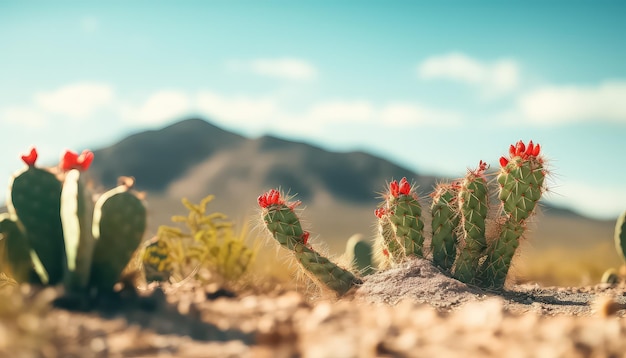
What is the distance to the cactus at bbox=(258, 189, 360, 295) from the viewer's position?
231 inches

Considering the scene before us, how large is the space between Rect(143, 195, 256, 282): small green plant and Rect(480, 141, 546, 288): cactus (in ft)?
7.00

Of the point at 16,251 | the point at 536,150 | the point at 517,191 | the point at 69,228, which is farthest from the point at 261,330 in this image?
the point at 536,150

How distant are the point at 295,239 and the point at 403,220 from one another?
905mm

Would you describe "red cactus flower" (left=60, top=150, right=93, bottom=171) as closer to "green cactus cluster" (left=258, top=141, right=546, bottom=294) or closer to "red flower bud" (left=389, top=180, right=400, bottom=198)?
"green cactus cluster" (left=258, top=141, right=546, bottom=294)

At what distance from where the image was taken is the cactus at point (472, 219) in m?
6.05

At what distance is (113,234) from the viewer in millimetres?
3984

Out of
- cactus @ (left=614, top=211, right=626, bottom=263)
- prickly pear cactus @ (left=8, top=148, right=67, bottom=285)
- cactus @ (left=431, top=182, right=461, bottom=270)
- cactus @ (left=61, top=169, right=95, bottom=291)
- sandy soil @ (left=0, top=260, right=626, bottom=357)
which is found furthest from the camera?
cactus @ (left=614, top=211, right=626, bottom=263)

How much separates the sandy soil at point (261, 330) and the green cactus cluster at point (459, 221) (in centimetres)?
189

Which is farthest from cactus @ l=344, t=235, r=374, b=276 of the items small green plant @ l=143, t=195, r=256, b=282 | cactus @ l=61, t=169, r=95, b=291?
cactus @ l=61, t=169, r=95, b=291

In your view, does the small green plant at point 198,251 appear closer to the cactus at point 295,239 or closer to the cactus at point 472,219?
the cactus at point 295,239

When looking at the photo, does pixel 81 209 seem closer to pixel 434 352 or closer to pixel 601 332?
pixel 434 352

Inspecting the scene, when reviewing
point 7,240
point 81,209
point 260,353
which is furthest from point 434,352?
point 7,240

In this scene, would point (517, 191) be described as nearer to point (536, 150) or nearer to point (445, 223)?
point (536, 150)

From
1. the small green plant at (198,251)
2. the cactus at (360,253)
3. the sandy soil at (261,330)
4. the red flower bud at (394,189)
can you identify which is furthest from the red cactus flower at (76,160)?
the cactus at (360,253)
